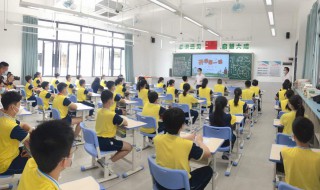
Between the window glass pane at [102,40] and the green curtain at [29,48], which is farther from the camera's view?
the window glass pane at [102,40]

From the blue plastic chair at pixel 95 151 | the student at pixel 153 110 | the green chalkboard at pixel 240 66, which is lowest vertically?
the blue plastic chair at pixel 95 151

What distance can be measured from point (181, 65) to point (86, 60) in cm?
490

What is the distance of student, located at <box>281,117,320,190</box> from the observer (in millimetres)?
1905

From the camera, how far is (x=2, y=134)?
2.51 m

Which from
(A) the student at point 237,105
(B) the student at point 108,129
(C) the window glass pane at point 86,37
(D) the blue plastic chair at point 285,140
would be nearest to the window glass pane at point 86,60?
(C) the window glass pane at point 86,37

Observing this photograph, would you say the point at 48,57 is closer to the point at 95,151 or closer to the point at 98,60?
the point at 98,60

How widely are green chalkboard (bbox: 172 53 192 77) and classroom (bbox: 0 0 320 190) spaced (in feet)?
0.20

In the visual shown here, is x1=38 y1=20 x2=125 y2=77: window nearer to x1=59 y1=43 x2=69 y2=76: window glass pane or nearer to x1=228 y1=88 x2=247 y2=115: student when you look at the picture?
x1=59 y1=43 x2=69 y2=76: window glass pane

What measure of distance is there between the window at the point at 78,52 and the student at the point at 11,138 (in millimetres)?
7367

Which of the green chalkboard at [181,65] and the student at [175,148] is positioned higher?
the green chalkboard at [181,65]

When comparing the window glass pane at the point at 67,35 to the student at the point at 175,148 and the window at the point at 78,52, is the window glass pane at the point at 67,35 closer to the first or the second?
the window at the point at 78,52

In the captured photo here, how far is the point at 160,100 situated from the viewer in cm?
823

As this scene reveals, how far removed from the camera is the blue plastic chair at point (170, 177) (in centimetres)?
199

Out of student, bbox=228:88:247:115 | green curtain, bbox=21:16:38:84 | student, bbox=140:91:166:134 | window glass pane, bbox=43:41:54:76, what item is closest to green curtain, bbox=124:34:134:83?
window glass pane, bbox=43:41:54:76
